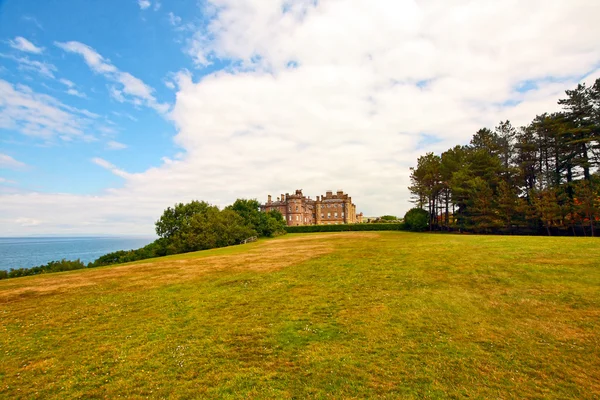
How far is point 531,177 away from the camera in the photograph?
5562 centimetres

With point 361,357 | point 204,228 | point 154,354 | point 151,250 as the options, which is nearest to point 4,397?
point 154,354

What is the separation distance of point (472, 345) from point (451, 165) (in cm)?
5910

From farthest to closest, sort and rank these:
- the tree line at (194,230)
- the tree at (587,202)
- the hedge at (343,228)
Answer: the hedge at (343,228) → the tree line at (194,230) → the tree at (587,202)

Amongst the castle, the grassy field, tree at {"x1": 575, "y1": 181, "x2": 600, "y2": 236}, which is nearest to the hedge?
the castle

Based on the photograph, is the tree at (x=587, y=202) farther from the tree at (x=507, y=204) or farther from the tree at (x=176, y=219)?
the tree at (x=176, y=219)

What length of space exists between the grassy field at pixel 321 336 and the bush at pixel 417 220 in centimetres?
5020

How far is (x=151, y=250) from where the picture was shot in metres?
59.8

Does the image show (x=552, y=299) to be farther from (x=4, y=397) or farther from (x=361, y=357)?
(x=4, y=397)

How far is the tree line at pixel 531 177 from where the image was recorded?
43062 mm

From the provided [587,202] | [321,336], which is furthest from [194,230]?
[587,202]

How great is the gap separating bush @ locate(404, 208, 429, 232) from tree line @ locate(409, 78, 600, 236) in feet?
15.0

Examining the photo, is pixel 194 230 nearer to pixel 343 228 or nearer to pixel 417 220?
pixel 343 228

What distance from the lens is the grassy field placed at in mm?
7145

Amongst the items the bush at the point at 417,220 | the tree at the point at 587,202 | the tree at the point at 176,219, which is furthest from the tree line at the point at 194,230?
the tree at the point at 587,202
